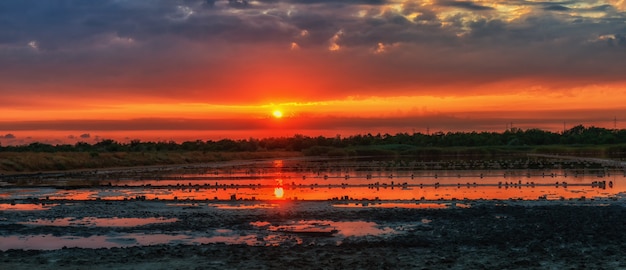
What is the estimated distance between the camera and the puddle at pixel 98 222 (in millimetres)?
22750

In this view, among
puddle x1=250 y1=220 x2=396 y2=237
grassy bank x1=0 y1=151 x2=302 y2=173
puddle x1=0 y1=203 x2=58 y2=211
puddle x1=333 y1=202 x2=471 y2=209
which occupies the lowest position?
puddle x1=250 y1=220 x2=396 y2=237

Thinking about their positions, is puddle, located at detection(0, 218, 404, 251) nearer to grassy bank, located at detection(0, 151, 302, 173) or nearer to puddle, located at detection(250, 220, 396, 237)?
puddle, located at detection(250, 220, 396, 237)

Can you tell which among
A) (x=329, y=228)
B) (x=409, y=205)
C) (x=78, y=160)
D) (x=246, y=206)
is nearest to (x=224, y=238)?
(x=329, y=228)

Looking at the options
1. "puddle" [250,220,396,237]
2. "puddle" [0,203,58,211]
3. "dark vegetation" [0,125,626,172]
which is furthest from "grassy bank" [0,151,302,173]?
"puddle" [250,220,396,237]

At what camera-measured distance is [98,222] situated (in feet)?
76.8

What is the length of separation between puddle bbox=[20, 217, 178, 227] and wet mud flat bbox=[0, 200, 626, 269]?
A: 412mm

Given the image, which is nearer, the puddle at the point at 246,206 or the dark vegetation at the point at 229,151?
the puddle at the point at 246,206

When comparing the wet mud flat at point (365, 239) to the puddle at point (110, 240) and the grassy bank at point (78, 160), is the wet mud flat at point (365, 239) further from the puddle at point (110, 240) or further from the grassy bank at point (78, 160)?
the grassy bank at point (78, 160)

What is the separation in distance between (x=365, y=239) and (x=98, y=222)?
10.7 m

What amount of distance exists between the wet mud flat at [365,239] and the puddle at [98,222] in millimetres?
412

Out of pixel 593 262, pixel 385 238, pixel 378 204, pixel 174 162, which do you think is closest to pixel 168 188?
pixel 378 204

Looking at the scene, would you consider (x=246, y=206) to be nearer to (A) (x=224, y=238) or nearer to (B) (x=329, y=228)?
(B) (x=329, y=228)

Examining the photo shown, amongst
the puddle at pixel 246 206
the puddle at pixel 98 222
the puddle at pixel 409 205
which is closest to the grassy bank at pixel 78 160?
the puddle at pixel 246 206

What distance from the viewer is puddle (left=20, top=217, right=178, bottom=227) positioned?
22.8m
